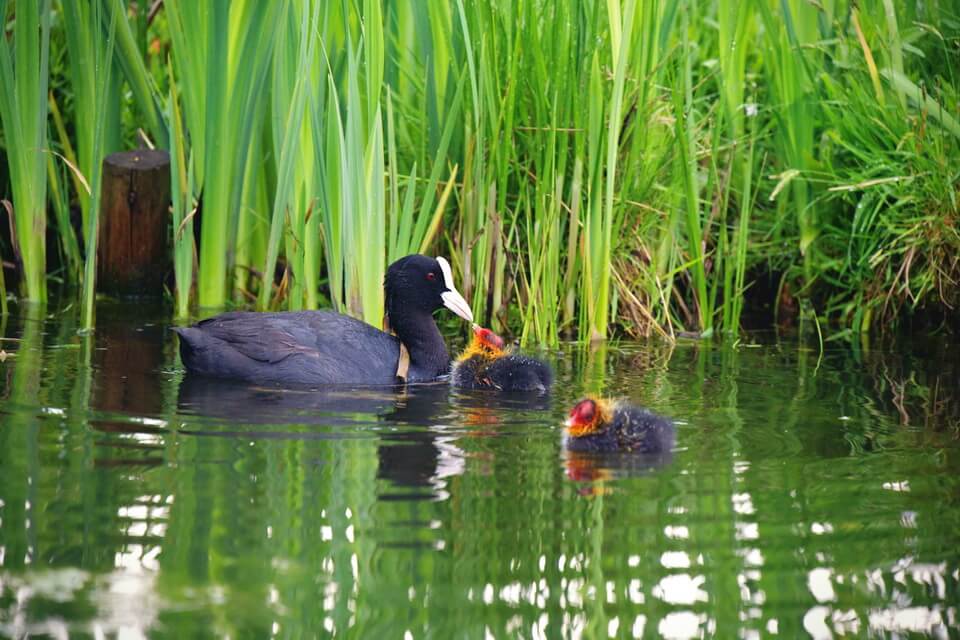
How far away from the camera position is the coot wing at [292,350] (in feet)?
21.6

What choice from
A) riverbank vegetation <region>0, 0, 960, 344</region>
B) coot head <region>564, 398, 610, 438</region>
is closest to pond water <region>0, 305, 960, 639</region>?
coot head <region>564, 398, 610, 438</region>

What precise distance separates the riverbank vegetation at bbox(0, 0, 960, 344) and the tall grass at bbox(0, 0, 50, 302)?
0.02 meters

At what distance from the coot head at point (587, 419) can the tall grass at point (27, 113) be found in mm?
3828

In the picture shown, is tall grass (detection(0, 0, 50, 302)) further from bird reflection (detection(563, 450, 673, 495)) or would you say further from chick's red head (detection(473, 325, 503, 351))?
bird reflection (detection(563, 450, 673, 495))

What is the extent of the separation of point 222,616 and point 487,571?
0.72 meters

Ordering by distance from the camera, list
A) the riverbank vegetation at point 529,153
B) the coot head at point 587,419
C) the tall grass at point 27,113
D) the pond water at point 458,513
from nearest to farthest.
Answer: the pond water at point 458,513
the coot head at point 587,419
the riverbank vegetation at point 529,153
the tall grass at point 27,113

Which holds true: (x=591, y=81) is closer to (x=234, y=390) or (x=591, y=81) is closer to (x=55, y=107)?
(x=234, y=390)

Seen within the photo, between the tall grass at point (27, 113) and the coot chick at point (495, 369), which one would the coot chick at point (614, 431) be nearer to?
the coot chick at point (495, 369)

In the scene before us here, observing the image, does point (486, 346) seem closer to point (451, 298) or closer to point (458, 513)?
point (451, 298)

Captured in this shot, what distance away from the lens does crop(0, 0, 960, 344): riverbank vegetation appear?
7.23 m

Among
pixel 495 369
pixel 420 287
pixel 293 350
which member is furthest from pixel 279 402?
pixel 420 287

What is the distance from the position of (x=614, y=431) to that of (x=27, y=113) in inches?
164

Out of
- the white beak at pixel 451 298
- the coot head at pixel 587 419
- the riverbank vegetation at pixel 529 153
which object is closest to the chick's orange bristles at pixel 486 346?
the white beak at pixel 451 298

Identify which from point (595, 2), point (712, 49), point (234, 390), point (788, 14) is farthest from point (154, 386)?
point (712, 49)
